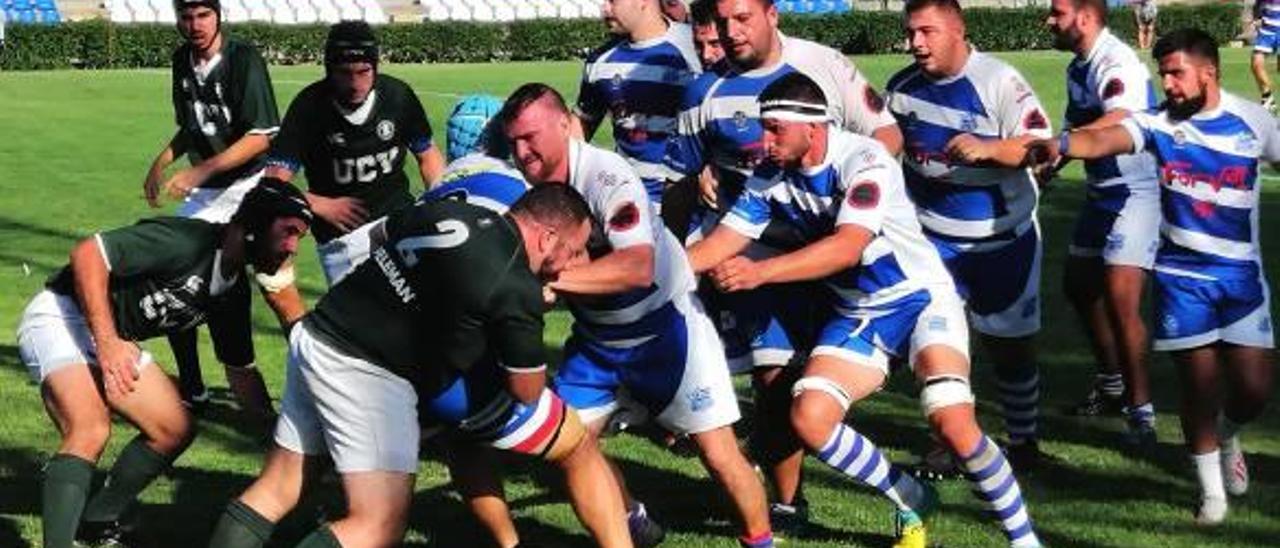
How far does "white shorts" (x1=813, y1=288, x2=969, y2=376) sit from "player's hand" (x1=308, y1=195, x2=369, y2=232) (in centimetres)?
283

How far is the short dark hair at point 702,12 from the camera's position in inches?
318

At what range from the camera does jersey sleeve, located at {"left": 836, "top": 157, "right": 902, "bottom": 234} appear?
22.2ft

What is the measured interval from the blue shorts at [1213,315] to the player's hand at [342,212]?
379 centimetres

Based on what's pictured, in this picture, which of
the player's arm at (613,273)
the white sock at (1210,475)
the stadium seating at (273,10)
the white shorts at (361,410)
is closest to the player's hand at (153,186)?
the player's arm at (613,273)

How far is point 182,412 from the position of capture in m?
6.97

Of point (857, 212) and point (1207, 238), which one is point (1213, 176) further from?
point (857, 212)

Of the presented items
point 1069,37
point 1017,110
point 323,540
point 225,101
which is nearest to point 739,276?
point 323,540

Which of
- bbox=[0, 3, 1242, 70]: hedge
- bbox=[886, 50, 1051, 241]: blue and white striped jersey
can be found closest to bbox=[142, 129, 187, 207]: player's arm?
bbox=[886, 50, 1051, 241]: blue and white striped jersey

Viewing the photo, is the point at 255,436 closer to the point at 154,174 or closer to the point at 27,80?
the point at 154,174

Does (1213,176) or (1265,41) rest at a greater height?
(1213,176)

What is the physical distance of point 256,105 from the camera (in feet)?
30.6

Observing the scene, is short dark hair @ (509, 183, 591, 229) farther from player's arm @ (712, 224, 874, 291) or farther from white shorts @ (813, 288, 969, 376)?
white shorts @ (813, 288, 969, 376)

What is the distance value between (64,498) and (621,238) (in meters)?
2.18

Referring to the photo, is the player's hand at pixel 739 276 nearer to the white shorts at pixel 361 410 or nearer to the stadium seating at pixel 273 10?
the white shorts at pixel 361 410
